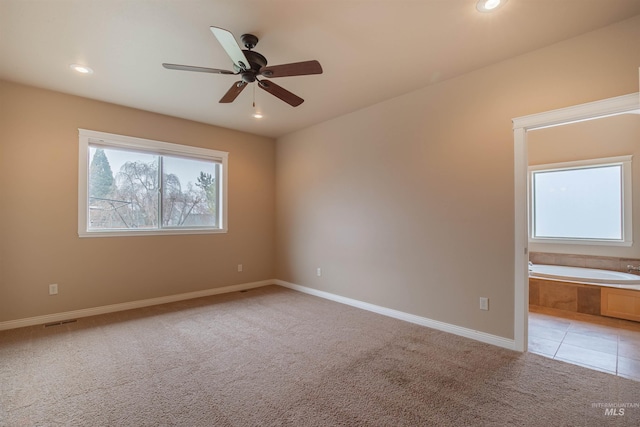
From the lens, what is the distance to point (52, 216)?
11.2 feet

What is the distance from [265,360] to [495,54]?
350cm

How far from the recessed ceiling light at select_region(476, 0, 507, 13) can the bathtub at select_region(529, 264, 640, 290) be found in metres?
3.65

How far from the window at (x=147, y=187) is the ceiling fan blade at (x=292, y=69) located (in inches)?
108

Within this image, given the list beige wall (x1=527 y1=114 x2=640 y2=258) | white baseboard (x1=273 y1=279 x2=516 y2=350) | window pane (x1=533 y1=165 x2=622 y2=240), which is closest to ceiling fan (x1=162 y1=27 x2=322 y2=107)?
white baseboard (x1=273 y1=279 x2=516 y2=350)

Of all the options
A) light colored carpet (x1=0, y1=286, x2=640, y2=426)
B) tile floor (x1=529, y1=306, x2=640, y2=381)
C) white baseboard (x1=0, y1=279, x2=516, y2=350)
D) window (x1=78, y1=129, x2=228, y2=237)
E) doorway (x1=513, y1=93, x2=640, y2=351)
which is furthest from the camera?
window (x1=78, y1=129, x2=228, y2=237)

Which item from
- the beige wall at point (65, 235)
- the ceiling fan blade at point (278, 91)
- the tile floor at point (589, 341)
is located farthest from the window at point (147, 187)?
the tile floor at point (589, 341)

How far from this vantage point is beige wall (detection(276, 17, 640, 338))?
2.49 m

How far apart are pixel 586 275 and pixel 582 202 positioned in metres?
1.32

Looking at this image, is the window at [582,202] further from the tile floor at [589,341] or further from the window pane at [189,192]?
the window pane at [189,192]

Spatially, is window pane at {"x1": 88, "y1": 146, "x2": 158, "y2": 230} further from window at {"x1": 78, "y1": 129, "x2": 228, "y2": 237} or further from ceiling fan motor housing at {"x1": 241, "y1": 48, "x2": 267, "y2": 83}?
ceiling fan motor housing at {"x1": 241, "y1": 48, "x2": 267, "y2": 83}

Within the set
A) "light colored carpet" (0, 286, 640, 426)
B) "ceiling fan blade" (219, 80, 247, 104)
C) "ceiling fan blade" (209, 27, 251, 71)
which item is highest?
"ceiling fan blade" (209, 27, 251, 71)

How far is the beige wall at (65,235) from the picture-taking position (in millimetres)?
3197

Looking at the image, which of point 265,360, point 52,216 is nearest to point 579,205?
point 265,360

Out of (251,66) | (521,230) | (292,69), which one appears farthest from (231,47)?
(521,230)
